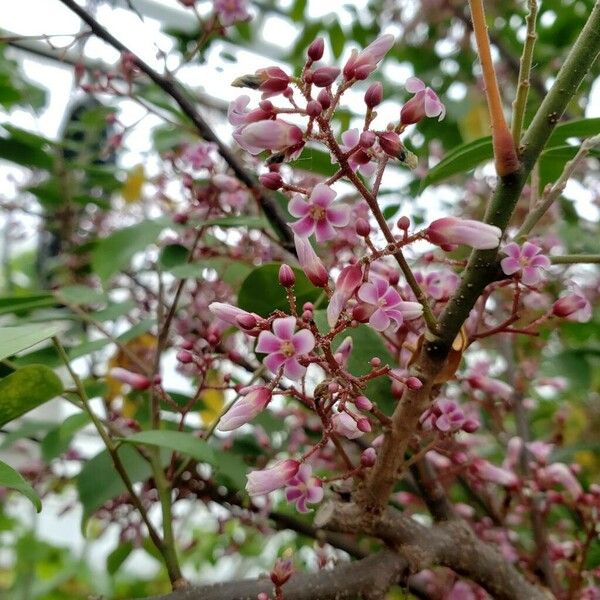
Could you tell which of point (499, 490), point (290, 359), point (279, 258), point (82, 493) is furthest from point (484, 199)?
point (290, 359)

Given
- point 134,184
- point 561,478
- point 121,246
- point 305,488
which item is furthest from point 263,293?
point 134,184

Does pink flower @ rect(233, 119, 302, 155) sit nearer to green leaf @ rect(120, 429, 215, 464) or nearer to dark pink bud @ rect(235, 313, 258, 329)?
dark pink bud @ rect(235, 313, 258, 329)

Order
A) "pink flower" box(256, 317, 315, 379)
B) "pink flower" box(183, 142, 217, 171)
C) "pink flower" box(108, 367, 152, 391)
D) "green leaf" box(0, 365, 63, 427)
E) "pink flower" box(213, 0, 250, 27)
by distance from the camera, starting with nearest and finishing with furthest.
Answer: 1. "pink flower" box(256, 317, 315, 379)
2. "green leaf" box(0, 365, 63, 427)
3. "pink flower" box(108, 367, 152, 391)
4. "pink flower" box(183, 142, 217, 171)
5. "pink flower" box(213, 0, 250, 27)

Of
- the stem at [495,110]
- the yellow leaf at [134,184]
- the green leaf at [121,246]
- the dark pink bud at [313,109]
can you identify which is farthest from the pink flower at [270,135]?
→ the yellow leaf at [134,184]

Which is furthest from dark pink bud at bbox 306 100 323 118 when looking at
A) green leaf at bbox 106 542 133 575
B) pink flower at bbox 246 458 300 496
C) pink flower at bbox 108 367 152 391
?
green leaf at bbox 106 542 133 575

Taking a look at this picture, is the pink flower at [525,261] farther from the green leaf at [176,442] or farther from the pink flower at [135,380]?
the pink flower at [135,380]

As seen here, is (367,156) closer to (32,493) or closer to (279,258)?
(32,493)
